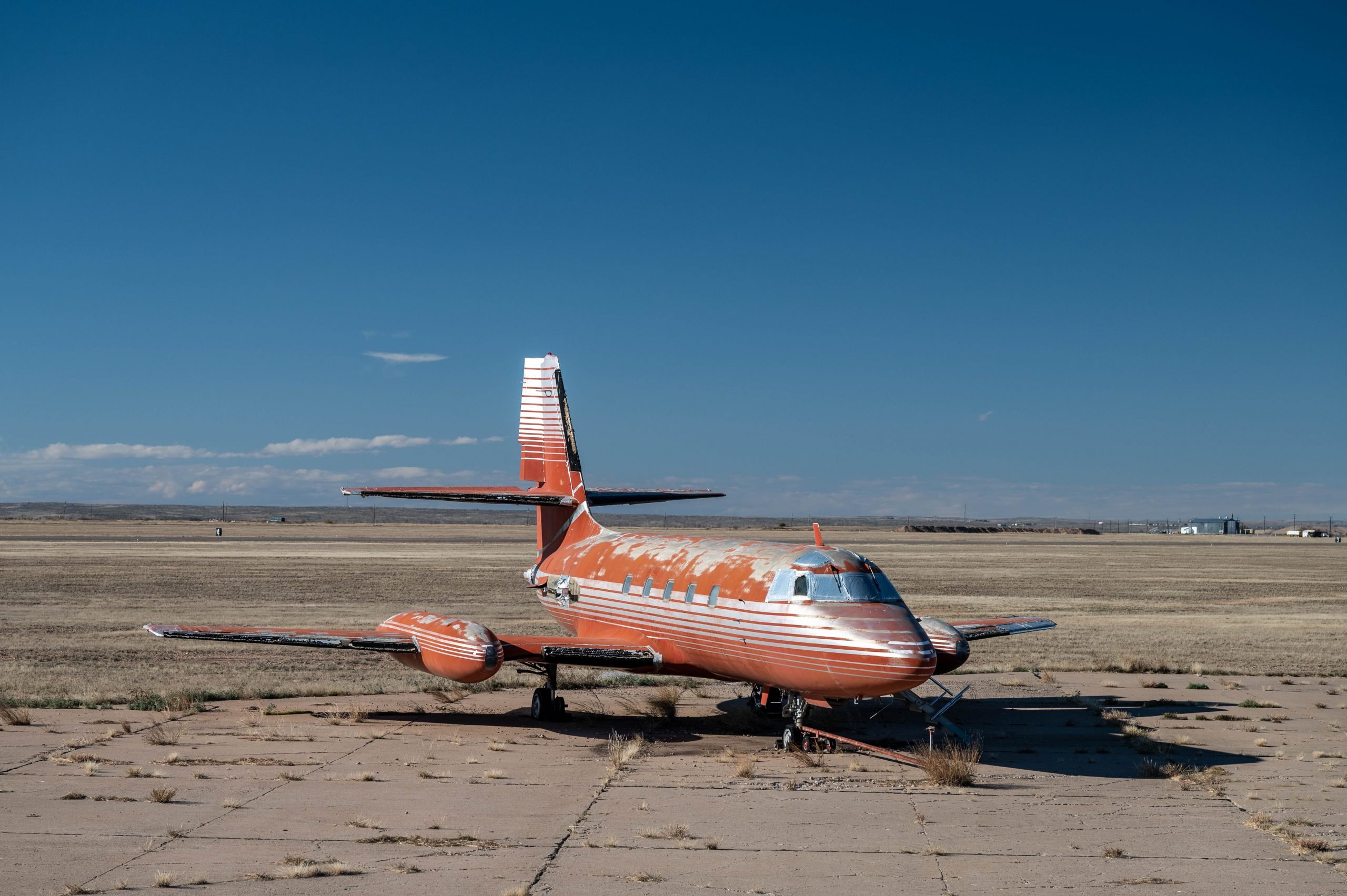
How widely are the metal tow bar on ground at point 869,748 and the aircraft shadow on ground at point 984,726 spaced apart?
3.15 ft

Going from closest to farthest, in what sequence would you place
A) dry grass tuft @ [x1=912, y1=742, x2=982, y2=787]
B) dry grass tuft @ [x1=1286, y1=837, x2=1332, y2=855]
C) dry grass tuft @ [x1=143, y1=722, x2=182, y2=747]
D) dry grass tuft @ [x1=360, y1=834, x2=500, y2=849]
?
dry grass tuft @ [x1=1286, y1=837, x2=1332, y2=855] → dry grass tuft @ [x1=360, y1=834, x2=500, y2=849] → dry grass tuft @ [x1=912, y1=742, x2=982, y2=787] → dry grass tuft @ [x1=143, y1=722, x2=182, y2=747]

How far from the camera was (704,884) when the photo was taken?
11.3 m

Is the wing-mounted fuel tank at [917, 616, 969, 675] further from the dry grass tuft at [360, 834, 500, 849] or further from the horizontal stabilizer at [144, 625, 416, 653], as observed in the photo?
the horizontal stabilizer at [144, 625, 416, 653]

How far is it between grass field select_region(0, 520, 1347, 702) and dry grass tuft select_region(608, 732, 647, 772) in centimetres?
782

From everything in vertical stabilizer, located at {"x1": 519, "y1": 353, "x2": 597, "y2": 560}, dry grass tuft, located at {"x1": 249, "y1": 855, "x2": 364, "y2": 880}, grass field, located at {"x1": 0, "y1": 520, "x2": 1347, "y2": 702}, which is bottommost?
grass field, located at {"x1": 0, "y1": 520, "x2": 1347, "y2": 702}

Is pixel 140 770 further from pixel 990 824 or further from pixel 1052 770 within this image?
pixel 1052 770

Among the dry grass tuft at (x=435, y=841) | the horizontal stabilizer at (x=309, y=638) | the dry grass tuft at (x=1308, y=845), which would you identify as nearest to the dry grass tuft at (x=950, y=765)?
the dry grass tuft at (x=1308, y=845)

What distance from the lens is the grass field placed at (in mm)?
28734

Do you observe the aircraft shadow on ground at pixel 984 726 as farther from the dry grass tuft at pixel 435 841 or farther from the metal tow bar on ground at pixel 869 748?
the dry grass tuft at pixel 435 841

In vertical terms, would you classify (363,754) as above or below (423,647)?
below

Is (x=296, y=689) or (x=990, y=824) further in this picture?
(x=296, y=689)

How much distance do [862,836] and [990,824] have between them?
1.75 metres

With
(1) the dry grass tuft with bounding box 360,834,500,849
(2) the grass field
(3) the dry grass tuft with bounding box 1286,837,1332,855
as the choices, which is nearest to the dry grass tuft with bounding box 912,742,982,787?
(3) the dry grass tuft with bounding box 1286,837,1332,855

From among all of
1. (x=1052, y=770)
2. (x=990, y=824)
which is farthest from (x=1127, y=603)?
(x=990, y=824)
